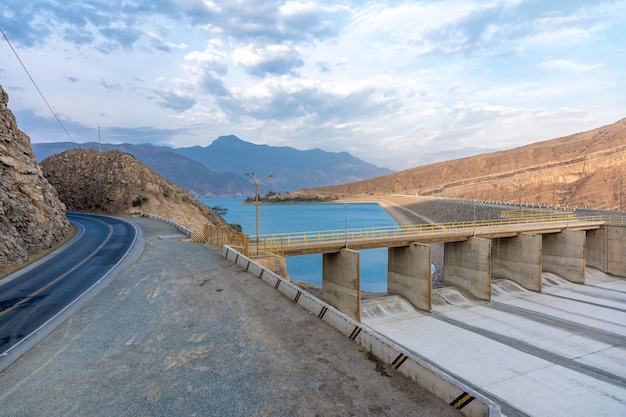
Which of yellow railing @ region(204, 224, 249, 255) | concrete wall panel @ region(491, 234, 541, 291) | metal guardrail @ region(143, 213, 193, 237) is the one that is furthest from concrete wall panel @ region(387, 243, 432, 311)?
metal guardrail @ region(143, 213, 193, 237)

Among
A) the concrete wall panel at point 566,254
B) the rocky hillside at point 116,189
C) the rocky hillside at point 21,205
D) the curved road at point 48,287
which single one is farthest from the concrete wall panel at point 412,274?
the rocky hillside at point 116,189

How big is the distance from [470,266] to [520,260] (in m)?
9.09

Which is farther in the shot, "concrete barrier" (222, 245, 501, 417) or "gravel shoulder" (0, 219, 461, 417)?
"gravel shoulder" (0, 219, 461, 417)

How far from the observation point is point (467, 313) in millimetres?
35438

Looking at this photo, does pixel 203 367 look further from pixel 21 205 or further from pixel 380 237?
pixel 21 205

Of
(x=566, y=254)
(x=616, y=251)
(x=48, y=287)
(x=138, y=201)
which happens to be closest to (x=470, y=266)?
(x=566, y=254)

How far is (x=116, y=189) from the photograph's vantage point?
7244 centimetres

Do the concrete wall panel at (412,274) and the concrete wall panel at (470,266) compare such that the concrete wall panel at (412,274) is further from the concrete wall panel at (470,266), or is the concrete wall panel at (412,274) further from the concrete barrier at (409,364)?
the concrete barrier at (409,364)

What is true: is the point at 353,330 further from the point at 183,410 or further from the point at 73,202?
the point at 73,202

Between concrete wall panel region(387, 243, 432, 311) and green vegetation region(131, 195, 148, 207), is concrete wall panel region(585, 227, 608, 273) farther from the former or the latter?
green vegetation region(131, 195, 148, 207)

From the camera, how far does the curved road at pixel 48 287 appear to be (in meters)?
14.3

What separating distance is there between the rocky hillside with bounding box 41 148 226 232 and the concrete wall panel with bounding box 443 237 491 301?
45412 mm

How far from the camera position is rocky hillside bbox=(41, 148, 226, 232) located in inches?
2766

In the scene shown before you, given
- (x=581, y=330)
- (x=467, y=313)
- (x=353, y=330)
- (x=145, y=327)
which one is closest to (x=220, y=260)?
(x=145, y=327)
